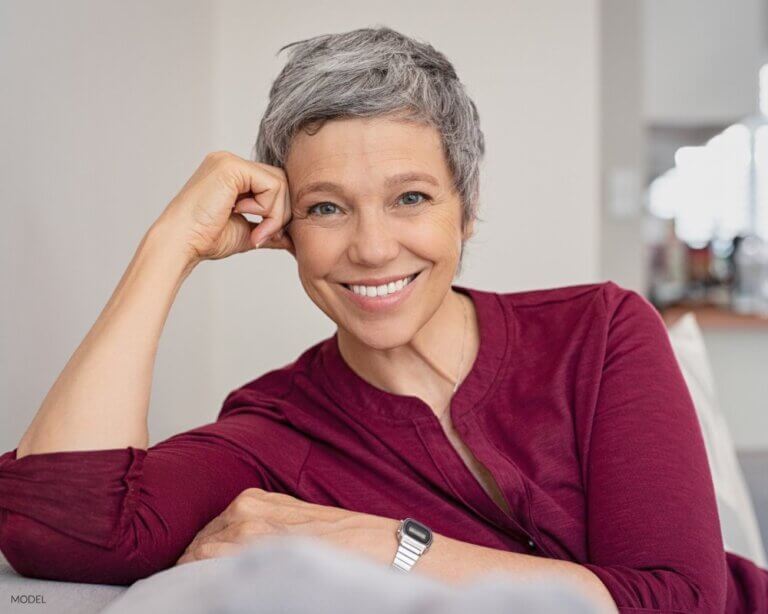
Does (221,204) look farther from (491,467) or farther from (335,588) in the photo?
(335,588)

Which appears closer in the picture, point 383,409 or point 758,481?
point 383,409

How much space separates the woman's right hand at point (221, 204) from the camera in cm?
141

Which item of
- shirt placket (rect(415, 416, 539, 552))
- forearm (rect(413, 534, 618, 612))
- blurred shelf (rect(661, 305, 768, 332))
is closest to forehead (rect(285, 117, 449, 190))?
shirt placket (rect(415, 416, 539, 552))

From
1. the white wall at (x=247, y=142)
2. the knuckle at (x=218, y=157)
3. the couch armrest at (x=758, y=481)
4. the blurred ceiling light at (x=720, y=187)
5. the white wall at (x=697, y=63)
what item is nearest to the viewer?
the knuckle at (x=218, y=157)

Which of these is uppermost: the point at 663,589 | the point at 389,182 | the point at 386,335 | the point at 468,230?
the point at 389,182

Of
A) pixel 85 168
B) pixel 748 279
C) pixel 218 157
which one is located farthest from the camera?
pixel 748 279

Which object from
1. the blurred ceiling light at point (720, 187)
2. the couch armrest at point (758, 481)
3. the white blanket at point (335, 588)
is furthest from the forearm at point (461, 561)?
the blurred ceiling light at point (720, 187)

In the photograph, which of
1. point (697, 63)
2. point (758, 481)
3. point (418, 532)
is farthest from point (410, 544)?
point (697, 63)

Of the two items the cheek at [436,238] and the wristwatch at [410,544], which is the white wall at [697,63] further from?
the wristwatch at [410,544]

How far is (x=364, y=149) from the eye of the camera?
1346 mm

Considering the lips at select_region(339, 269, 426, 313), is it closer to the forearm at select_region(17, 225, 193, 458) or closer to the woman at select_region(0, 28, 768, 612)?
the woman at select_region(0, 28, 768, 612)

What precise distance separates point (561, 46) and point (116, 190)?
1305 millimetres

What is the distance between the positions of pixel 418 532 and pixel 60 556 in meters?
0.41

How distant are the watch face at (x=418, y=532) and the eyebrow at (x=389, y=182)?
453mm
